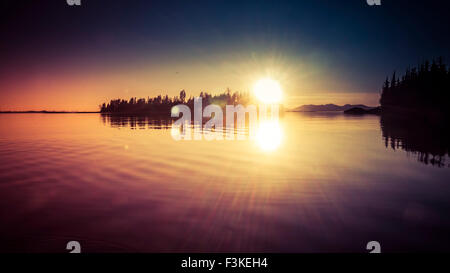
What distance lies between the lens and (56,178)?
45.3 ft

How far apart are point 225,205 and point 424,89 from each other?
163m

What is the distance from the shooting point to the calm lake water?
7.12 m

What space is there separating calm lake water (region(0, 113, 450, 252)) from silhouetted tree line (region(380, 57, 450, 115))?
12158 centimetres

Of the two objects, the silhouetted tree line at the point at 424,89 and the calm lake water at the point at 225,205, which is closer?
the calm lake water at the point at 225,205

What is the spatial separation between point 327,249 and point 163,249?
4.39 meters

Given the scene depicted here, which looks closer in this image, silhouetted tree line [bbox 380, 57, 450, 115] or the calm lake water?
the calm lake water

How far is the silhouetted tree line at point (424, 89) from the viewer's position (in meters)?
116

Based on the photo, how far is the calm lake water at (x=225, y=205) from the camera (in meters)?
7.12

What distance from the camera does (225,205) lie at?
9.85 m

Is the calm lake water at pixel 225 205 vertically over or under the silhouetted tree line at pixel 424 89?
under

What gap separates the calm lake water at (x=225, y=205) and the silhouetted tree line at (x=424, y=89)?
122m

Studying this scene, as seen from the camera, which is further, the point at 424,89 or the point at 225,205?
the point at 424,89
